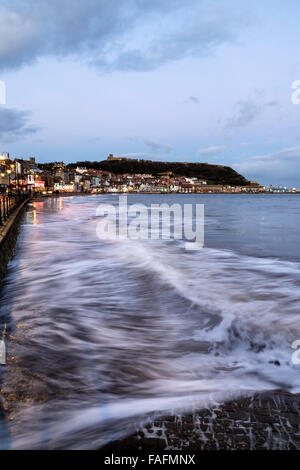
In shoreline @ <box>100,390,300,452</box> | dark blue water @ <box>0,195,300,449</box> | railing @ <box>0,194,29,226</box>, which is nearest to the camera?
shoreline @ <box>100,390,300,452</box>

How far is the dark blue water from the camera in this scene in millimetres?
2873

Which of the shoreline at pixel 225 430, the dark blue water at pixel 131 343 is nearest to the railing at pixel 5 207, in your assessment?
the dark blue water at pixel 131 343

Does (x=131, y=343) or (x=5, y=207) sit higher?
(x=5, y=207)

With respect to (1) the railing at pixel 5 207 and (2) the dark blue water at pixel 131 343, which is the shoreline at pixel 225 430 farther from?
(1) the railing at pixel 5 207

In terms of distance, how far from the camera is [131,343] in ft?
14.5

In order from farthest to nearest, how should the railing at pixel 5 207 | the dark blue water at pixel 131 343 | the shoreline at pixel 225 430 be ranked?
the railing at pixel 5 207
the dark blue water at pixel 131 343
the shoreline at pixel 225 430

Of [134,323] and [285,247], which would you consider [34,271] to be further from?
[285,247]

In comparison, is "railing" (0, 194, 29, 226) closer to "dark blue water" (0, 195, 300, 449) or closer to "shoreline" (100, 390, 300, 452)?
"dark blue water" (0, 195, 300, 449)

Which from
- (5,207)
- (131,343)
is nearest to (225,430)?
(131,343)

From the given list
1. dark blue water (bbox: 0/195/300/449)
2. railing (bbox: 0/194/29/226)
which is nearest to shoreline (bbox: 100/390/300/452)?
dark blue water (bbox: 0/195/300/449)

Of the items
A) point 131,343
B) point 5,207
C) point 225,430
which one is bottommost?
point 131,343

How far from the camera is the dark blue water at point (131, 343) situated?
287 cm

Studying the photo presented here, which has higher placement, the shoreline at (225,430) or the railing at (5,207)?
the railing at (5,207)

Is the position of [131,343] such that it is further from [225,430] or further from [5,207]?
[5,207]
